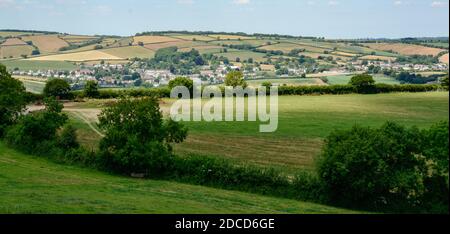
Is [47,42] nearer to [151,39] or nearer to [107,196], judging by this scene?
[151,39]

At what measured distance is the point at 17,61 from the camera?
128000 millimetres

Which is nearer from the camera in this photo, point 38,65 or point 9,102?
point 9,102

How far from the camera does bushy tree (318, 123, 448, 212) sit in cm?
2511

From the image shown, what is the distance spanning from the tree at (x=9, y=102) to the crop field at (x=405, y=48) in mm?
94206

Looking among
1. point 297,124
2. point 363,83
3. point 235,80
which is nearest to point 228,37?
Result: point 235,80

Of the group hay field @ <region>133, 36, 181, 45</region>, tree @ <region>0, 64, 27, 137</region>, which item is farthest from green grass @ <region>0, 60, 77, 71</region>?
tree @ <region>0, 64, 27, 137</region>

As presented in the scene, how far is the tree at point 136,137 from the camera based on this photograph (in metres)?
32.8

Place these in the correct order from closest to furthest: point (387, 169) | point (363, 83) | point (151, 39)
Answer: point (387, 169)
point (363, 83)
point (151, 39)

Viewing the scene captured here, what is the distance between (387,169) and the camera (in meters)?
25.6

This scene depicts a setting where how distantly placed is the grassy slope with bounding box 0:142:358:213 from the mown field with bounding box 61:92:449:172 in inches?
341

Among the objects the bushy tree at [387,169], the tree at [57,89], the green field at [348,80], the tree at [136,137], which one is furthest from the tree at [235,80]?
the bushy tree at [387,169]

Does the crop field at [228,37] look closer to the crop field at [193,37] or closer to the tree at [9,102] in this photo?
the crop field at [193,37]

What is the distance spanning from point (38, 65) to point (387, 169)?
11035cm

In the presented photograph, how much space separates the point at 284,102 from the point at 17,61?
76.2m
